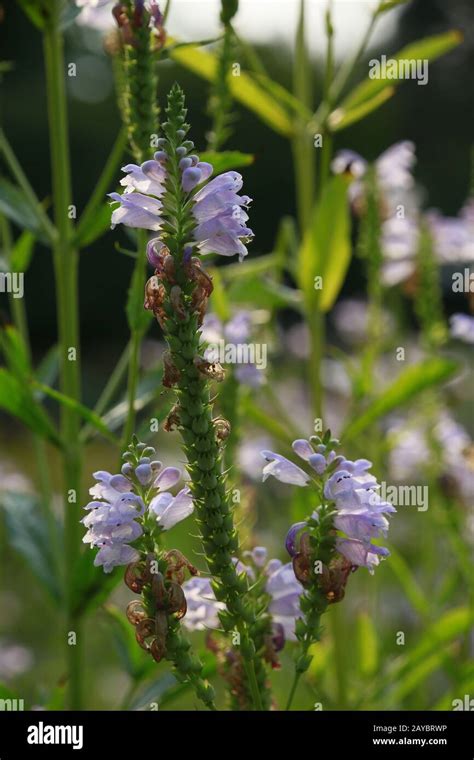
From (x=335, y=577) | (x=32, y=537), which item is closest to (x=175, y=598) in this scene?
(x=335, y=577)

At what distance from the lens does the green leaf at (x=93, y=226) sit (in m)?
1.42

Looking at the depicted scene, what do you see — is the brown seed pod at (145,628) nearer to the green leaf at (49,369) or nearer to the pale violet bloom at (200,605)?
the pale violet bloom at (200,605)

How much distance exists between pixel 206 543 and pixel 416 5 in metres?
11.5

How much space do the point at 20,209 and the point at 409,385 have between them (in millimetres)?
739

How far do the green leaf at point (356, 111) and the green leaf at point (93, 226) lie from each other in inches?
19.7

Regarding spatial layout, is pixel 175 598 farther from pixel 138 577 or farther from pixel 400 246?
pixel 400 246

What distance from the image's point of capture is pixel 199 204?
1.00 m

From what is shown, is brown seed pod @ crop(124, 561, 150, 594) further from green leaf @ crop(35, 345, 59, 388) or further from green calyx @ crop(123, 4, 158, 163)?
green leaf @ crop(35, 345, 59, 388)

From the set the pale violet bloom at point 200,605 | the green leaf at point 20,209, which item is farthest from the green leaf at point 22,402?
the pale violet bloom at point 200,605

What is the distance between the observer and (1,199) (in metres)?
1.48

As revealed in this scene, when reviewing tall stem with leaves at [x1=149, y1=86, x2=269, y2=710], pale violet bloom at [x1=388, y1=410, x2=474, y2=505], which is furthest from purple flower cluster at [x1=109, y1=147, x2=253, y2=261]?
pale violet bloom at [x1=388, y1=410, x2=474, y2=505]

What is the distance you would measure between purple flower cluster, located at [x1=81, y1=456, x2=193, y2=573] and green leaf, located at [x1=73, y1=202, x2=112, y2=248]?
1.65ft

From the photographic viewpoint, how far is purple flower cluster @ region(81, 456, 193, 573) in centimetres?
99
